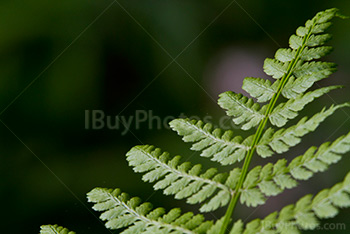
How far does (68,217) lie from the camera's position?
6.12 ft

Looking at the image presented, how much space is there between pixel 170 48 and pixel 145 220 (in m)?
1.67

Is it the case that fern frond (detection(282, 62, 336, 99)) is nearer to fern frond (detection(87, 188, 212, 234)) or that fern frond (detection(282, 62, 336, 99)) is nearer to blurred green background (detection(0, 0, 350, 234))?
fern frond (detection(87, 188, 212, 234))

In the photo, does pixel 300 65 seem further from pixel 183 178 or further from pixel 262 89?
pixel 183 178

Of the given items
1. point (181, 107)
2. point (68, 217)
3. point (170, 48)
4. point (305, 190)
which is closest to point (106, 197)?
point (68, 217)

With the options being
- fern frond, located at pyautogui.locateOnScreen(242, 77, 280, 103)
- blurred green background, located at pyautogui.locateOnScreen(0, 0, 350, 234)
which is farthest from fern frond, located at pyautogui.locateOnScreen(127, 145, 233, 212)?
blurred green background, located at pyautogui.locateOnScreen(0, 0, 350, 234)

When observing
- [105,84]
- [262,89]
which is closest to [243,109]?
[262,89]

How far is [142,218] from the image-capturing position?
0.58m

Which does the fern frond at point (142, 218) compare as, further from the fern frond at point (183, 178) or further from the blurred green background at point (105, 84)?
the blurred green background at point (105, 84)

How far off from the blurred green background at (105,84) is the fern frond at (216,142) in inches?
51.5

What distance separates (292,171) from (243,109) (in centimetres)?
15

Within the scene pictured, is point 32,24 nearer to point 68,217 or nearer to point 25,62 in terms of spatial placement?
point 25,62

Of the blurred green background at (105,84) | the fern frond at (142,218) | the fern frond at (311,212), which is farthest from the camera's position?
the blurred green background at (105,84)

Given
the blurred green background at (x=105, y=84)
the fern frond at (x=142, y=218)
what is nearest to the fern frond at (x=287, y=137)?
the fern frond at (x=142, y=218)

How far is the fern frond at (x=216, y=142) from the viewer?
58 cm
